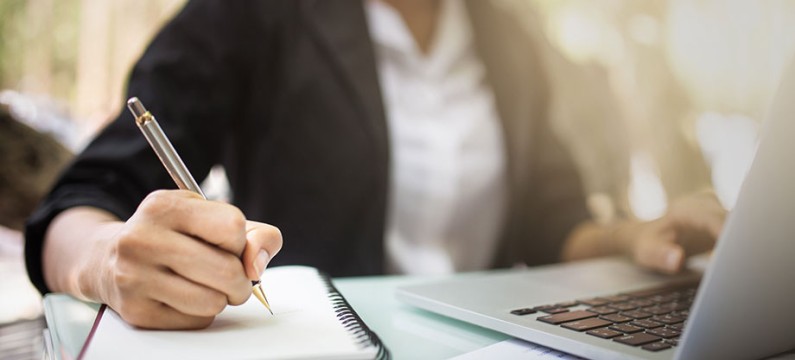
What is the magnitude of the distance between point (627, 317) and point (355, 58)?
0.53m

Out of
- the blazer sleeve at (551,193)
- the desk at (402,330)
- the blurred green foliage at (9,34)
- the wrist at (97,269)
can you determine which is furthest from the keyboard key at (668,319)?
the blurred green foliage at (9,34)

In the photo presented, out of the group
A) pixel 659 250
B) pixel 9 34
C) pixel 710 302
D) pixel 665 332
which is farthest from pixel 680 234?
pixel 9 34

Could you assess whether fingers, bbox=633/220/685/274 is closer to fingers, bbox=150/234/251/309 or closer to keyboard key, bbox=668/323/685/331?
keyboard key, bbox=668/323/685/331

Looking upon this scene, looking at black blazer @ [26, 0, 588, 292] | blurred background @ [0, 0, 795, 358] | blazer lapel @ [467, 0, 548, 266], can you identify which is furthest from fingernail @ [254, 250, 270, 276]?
blurred background @ [0, 0, 795, 358]

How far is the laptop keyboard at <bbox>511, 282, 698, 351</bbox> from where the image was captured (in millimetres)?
382

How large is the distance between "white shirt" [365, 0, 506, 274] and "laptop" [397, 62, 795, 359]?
0.36 meters

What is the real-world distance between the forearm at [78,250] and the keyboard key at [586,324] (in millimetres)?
281

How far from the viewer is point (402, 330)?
452 millimetres

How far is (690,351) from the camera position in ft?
1.00

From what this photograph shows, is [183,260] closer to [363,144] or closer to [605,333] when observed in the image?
[605,333]

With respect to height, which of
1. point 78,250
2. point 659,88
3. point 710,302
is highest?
point 659,88

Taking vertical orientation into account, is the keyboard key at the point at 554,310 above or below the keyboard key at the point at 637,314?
below

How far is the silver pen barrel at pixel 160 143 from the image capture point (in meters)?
0.37

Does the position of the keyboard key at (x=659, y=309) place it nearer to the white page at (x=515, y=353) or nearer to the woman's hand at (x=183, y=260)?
the white page at (x=515, y=353)
